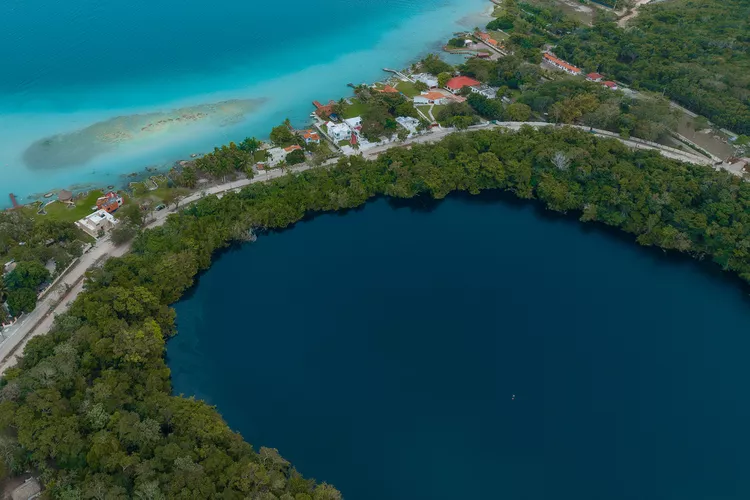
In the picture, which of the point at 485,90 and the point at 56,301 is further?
the point at 485,90

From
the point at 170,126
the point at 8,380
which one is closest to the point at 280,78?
the point at 170,126

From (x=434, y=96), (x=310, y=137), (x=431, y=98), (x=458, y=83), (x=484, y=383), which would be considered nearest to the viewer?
(x=484, y=383)

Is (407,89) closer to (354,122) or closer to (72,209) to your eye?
(354,122)

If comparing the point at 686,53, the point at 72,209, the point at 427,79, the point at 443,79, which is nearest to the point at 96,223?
the point at 72,209

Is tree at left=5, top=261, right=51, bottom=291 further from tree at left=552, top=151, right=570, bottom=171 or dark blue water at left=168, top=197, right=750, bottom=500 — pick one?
tree at left=552, top=151, right=570, bottom=171

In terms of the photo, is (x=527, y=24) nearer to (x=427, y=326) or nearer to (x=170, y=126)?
(x=170, y=126)

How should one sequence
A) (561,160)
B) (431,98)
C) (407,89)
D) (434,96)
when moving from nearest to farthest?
(561,160) → (431,98) → (434,96) → (407,89)

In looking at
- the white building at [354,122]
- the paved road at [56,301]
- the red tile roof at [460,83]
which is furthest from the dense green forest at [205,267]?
the red tile roof at [460,83]
